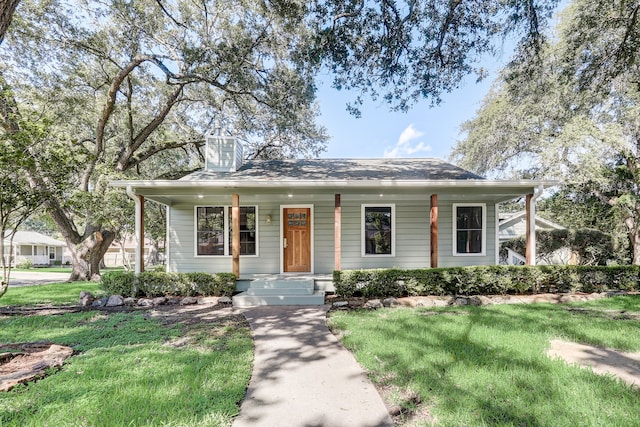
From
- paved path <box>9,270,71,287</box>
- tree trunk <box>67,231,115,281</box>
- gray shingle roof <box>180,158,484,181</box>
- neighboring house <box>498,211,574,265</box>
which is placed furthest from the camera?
neighboring house <box>498,211,574,265</box>

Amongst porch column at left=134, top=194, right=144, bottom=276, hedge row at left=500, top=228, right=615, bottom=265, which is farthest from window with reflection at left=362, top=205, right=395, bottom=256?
hedge row at left=500, top=228, right=615, bottom=265

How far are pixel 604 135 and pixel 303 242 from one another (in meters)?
11.5

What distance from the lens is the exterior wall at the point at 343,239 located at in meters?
8.70

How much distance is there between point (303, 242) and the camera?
8.77 meters

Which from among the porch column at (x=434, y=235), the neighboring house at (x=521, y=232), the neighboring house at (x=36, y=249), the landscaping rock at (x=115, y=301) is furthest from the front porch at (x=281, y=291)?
the neighboring house at (x=36, y=249)

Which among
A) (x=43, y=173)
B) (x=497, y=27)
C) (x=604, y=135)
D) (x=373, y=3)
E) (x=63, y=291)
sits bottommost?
(x=63, y=291)

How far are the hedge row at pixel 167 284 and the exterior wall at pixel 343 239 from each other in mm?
1843

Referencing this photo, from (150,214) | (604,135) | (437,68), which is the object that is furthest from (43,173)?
(604,135)

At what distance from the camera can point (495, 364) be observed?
10.2 ft

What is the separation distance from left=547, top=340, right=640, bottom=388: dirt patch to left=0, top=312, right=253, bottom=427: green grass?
11.8 feet

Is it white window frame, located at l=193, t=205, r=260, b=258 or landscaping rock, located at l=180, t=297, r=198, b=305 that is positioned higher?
white window frame, located at l=193, t=205, r=260, b=258

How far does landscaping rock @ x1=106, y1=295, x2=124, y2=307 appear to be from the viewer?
6.36m

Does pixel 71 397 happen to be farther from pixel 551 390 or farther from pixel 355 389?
pixel 551 390

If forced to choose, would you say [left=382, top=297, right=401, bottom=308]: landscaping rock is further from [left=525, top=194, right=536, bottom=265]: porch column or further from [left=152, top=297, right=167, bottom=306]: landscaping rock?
[left=152, top=297, right=167, bottom=306]: landscaping rock
